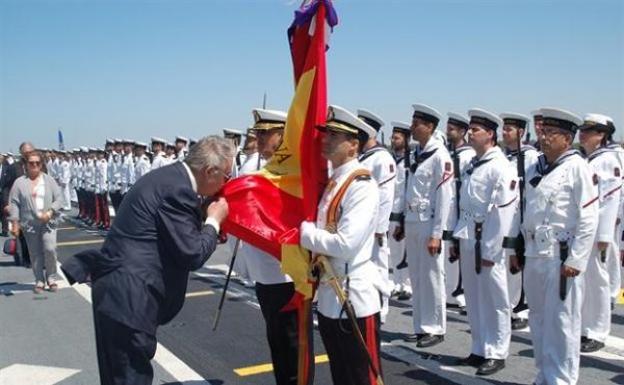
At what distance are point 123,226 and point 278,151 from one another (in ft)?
4.18

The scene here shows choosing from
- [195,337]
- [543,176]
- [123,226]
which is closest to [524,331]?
[543,176]

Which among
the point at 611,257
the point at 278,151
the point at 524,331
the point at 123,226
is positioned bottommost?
the point at 524,331

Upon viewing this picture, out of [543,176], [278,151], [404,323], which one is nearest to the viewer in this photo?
[278,151]

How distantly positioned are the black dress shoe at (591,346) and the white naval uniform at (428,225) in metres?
1.33

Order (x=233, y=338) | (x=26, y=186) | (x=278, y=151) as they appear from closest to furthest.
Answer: (x=278, y=151), (x=233, y=338), (x=26, y=186)

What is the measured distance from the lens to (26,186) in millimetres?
8188

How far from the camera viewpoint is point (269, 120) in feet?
14.5

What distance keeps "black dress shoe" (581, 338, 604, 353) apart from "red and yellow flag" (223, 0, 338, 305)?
134 inches

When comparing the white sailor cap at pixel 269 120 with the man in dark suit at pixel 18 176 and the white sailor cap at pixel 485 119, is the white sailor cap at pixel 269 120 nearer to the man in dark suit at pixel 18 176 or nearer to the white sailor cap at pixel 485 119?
the white sailor cap at pixel 485 119

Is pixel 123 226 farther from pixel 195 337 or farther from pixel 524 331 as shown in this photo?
pixel 524 331

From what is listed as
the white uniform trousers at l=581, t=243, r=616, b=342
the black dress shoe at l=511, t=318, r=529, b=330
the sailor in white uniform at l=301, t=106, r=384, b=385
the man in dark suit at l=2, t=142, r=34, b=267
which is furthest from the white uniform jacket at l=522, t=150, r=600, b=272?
the man in dark suit at l=2, t=142, r=34, b=267

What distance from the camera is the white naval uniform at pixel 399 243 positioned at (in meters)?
7.56

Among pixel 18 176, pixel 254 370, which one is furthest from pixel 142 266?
pixel 18 176

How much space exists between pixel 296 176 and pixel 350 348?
116cm
